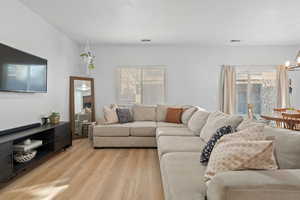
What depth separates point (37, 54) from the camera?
3586mm

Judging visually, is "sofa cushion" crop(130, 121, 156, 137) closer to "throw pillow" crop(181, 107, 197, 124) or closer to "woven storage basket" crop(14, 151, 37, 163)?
"throw pillow" crop(181, 107, 197, 124)

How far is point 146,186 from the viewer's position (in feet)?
7.68

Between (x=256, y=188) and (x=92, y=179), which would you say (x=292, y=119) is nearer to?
(x=256, y=188)

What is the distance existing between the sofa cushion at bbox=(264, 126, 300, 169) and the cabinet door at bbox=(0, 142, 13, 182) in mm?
2702

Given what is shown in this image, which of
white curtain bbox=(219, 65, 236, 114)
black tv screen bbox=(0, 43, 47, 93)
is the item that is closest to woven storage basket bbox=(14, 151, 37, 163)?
black tv screen bbox=(0, 43, 47, 93)

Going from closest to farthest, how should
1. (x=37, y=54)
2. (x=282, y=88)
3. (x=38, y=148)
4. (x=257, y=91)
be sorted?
(x=38, y=148) → (x=37, y=54) → (x=282, y=88) → (x=257, y=91)

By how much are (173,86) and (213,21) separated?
225cm

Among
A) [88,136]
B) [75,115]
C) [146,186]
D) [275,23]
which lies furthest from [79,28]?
[275,23]

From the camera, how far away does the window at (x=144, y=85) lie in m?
5.67

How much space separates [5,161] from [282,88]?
651cm

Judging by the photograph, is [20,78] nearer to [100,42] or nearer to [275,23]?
[100,42]

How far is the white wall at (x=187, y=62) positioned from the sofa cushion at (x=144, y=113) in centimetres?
94

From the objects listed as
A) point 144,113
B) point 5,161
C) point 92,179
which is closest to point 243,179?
point 92,179

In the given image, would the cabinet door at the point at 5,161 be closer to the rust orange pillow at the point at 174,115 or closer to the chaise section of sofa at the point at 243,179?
the chaise section of sofa at the point at 243,179
